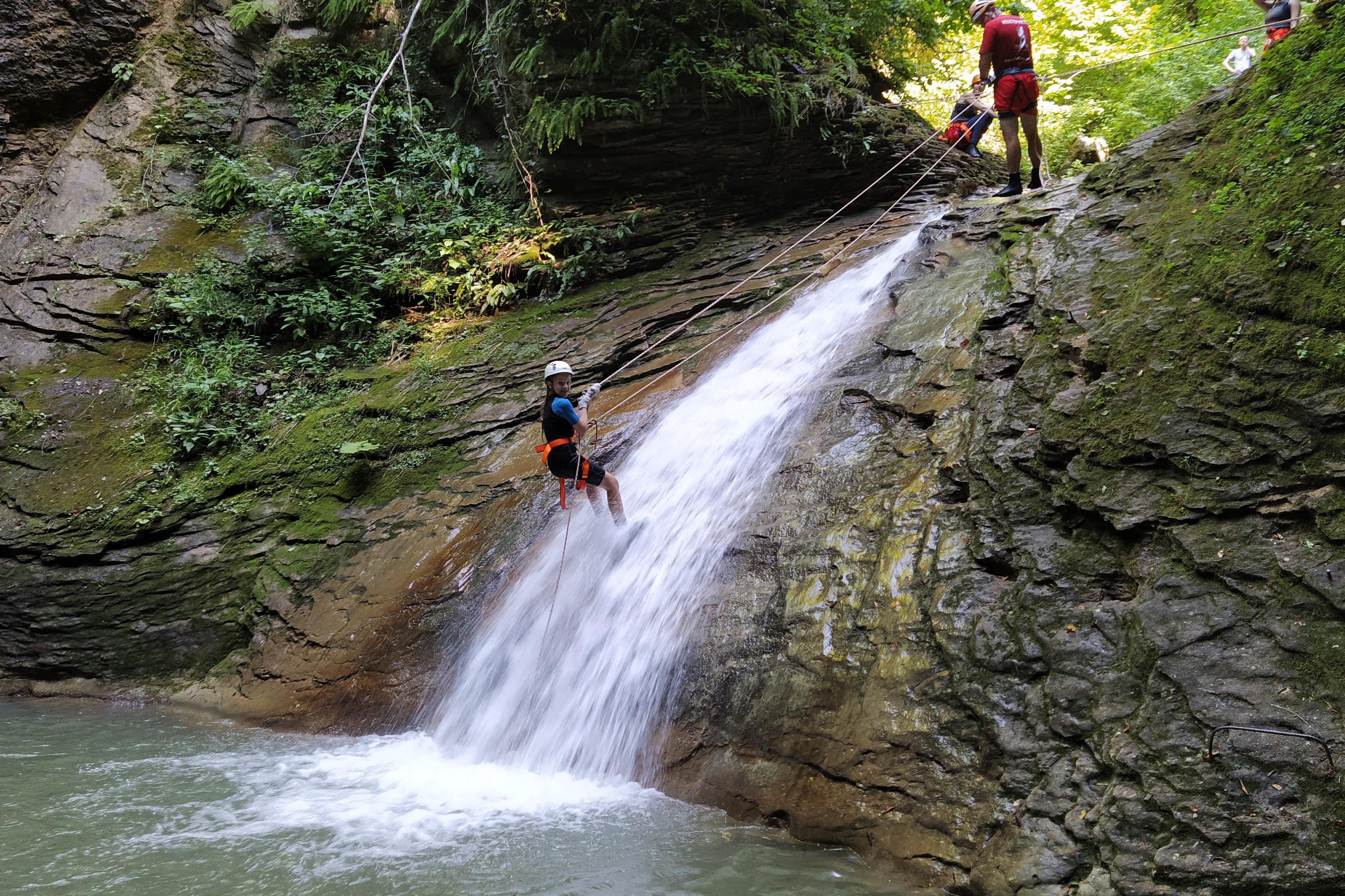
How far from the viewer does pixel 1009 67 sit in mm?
7383

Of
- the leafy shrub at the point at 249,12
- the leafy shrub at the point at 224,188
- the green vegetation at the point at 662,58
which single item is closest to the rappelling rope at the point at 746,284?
the green vegetation at the point at 662,58

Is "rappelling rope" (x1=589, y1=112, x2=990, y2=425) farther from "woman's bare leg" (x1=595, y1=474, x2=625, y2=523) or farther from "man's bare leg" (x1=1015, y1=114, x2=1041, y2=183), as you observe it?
"woman's bare leg" (x1=595, y1=474, x2=625, y2=523)

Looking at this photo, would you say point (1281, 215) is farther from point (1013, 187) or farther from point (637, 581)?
point (637, 581)

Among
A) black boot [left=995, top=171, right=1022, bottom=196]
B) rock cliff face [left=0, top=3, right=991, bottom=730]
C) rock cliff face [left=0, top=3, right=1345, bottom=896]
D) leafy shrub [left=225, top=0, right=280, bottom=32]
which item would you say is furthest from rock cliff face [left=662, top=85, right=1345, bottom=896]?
leafy shrub [left=225, top=0, right=280, bottom=32]

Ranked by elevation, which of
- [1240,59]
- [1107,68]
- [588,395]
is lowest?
[588,395]

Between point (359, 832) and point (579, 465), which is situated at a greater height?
point (579, 465)

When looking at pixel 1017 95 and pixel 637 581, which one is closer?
pixel 637 581

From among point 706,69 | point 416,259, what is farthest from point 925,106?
point 416,259

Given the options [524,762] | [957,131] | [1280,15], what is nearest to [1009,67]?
[957,131]

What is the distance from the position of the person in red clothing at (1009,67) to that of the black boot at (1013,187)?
215 mm

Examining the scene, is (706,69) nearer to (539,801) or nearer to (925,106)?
(925,106)

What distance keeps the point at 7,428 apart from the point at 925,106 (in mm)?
13875

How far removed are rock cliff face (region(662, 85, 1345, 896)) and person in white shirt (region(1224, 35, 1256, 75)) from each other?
356 cm

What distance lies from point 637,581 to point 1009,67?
588cm
